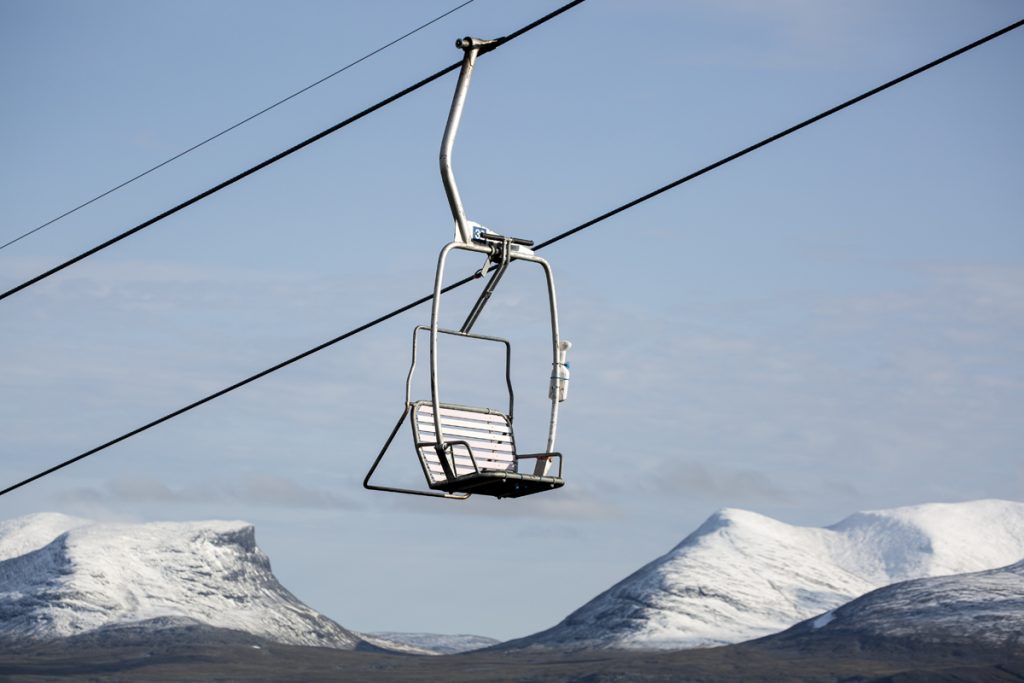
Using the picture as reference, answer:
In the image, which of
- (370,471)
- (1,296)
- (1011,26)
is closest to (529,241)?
(370,471)

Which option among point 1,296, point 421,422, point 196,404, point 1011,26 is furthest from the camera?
point 1,296

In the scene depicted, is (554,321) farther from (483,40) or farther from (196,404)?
(196,404)

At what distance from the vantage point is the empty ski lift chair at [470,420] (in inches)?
755

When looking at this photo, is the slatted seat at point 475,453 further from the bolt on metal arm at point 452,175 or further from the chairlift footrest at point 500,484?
the bolt on metal arm at point 452,175

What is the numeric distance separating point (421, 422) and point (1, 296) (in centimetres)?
921

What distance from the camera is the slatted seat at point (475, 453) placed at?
19.2m

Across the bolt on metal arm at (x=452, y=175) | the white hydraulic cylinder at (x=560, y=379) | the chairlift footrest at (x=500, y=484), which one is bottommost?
the chairlift footrest at (x=500, y=484)

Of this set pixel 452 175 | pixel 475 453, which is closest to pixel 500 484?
pixel 475 453

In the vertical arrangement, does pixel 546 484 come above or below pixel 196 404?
below

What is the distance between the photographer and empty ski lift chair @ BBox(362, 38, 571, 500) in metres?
19.2

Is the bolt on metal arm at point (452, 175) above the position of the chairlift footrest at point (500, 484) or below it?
above

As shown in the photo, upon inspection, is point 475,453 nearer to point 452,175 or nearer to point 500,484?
point 500,484

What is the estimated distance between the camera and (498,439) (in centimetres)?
2044

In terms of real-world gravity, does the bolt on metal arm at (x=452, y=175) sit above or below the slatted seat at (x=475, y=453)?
above
